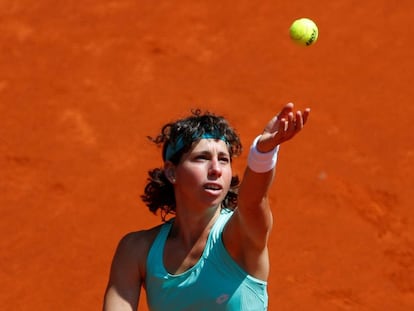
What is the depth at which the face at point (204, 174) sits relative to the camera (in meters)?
4.22

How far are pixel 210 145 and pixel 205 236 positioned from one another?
377mm

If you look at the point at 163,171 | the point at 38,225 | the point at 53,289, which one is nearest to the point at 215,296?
the point at 163,171

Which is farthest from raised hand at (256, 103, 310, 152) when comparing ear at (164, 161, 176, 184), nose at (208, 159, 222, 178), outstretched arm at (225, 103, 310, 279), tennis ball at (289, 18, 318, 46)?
tennis ball at (289, 18, 318, 46)

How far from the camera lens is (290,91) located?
10.6 m

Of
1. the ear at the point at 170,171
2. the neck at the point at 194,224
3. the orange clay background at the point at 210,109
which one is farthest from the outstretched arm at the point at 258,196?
the orange clay background at the point at 210,109

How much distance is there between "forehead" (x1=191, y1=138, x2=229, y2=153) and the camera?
4.35 metres

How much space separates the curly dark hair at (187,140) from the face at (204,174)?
0.16 feet

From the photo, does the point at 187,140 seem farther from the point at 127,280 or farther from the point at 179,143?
the point at 127,280

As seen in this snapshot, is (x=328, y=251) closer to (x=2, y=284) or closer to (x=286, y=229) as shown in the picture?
(x=286, y=229)

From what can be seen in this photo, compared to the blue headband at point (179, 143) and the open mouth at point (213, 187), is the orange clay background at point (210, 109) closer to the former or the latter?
the blue headband at point (179, 143)

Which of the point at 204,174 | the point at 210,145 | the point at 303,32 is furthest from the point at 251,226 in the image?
the point at 303,32

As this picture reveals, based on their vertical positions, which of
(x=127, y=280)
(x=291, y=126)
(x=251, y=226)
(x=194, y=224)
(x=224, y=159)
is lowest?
(x=127, y=280)

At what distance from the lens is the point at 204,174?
Answer: 426 cm

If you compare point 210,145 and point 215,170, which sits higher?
point 210,145
